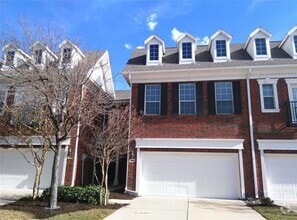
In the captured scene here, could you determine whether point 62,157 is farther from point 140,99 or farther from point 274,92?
point 274,92

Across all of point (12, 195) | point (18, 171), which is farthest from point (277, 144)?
point (18, 171)

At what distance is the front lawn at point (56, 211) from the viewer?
780cm

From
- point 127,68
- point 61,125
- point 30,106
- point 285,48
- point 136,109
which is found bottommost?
point 61,125

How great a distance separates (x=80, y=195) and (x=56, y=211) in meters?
1.91

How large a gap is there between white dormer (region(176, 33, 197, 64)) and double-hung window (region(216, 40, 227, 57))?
128cm

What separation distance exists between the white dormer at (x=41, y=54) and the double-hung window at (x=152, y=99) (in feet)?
18.9

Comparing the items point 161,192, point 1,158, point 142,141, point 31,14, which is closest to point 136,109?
point 142,141

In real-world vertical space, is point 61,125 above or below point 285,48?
below

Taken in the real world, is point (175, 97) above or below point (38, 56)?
below

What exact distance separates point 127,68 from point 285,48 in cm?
884

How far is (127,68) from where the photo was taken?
15.3 meters

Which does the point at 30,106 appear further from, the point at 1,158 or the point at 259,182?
the point at 259,182

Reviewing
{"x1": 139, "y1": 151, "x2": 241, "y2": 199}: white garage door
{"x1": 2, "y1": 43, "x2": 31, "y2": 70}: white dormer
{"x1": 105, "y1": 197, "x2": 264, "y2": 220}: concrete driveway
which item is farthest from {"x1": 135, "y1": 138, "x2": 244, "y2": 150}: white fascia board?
{"x1": 2, "y1": 43, "x2": 31, "y2": 70}: white dormer

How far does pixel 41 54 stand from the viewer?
422 inches
